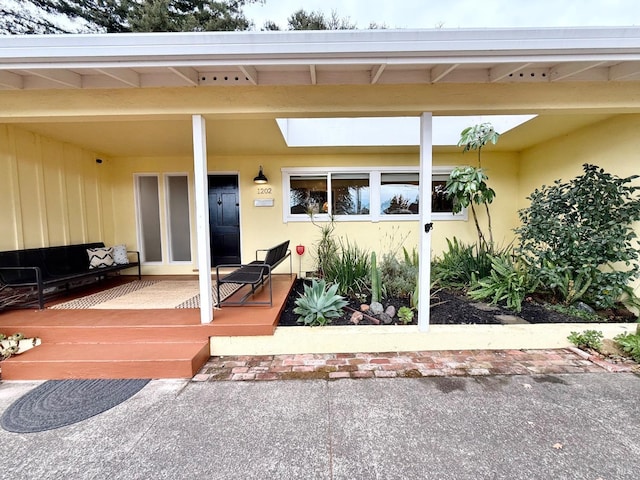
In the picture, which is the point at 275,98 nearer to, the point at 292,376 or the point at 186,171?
the point at 292,376

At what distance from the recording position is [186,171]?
18.0ft

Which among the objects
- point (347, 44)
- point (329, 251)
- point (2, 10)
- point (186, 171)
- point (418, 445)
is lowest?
point (418, 445)

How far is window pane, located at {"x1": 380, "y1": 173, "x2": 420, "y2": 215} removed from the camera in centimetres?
559

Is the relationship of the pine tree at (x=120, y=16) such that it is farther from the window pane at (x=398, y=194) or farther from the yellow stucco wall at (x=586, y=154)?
the yellow stucco wall at (x=586, y=154)

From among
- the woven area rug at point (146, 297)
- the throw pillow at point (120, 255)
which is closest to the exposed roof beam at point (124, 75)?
the woven area rug at point (146, 297)

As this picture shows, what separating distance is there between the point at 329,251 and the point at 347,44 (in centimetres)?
328

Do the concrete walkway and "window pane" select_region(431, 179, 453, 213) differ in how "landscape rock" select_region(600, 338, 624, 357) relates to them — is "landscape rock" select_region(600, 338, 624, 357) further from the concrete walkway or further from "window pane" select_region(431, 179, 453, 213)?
"window pane" select_region(431, 179, 453, 213)

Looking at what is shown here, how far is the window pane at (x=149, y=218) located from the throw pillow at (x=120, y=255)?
446 millimetres

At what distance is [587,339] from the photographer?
9.61 feet

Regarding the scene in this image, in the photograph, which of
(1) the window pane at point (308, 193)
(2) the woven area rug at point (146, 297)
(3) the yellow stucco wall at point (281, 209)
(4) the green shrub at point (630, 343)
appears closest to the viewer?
(4) the green shrub at point (630, 343)

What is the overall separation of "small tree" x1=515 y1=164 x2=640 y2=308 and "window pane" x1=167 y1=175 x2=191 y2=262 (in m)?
5.94

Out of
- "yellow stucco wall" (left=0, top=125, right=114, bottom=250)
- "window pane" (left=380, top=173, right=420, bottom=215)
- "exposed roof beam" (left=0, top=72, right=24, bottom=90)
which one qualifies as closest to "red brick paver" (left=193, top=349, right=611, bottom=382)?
"window pane" (left=380, top=173, right=420, bottom=215)

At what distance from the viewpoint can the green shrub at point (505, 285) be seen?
3629mm

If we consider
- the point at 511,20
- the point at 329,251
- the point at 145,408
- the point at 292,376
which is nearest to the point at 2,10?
the point at 329,251
